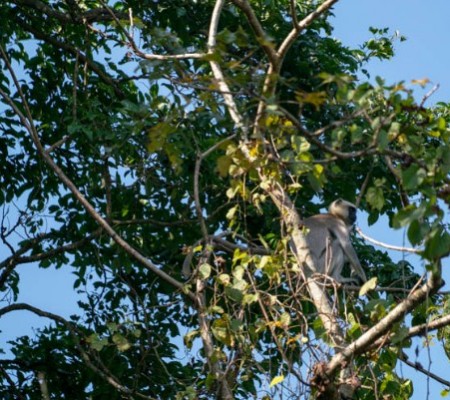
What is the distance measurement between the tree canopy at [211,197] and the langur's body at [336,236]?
172 mm

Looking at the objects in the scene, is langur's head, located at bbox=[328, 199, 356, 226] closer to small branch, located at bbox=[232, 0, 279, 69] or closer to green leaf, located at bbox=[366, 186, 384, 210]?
small branch, located at bbox=[232, 0, 279, 69]

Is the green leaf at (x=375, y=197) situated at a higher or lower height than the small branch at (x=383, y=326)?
higher

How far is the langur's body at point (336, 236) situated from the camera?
29.9ft

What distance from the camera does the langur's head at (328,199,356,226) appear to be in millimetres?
9547

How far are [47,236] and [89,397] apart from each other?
1272mm

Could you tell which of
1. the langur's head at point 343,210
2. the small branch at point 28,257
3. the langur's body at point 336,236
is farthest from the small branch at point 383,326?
the langur's head at point 343,210

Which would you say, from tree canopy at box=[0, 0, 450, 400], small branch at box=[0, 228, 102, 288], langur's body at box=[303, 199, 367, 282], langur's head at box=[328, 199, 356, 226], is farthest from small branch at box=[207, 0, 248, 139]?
langur's head at box=[328, 199, 356, 226]

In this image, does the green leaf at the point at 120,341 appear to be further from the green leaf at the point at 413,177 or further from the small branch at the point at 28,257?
the small branch at the point at 28,257

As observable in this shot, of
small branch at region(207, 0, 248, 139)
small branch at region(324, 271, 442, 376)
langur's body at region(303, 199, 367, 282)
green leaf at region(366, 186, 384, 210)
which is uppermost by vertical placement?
langur's body at region(303, 199, 367, 282)

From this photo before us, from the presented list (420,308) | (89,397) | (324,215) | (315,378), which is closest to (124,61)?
(324,215)

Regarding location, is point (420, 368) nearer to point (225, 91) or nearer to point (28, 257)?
point (225, 91)

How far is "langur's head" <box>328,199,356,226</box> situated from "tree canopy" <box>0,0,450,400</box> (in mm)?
105

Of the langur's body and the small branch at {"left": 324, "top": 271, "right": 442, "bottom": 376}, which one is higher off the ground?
the langur's body

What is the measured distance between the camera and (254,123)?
4902mm
